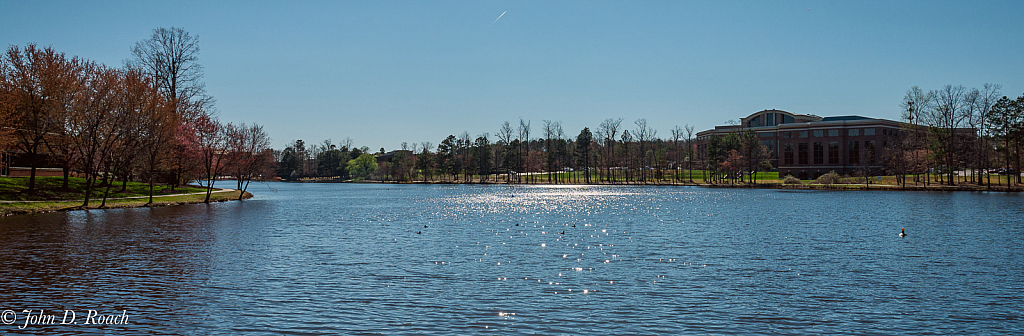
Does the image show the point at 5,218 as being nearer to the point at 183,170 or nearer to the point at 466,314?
the point at 183,170

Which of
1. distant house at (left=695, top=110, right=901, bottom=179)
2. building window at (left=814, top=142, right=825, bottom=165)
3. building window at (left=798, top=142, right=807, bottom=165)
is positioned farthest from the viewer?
building window at (left=798, top=142, right=807, bottom=165)

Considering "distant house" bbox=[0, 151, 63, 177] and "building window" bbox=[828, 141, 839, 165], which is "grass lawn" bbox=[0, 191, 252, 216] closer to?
"distant house" bbox=[0, 151, 63, 177]

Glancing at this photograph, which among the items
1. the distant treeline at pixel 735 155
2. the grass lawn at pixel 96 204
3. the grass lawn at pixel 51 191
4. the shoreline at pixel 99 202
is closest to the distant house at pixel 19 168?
the grass lawn at pixel 51 191

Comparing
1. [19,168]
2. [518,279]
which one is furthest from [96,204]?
[518,279]

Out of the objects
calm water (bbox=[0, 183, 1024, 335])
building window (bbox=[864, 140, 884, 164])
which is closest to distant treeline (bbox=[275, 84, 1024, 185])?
building window (bbox=[864, 140, 884, 164])

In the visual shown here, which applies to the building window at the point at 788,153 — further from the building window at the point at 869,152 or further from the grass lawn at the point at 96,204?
the grass lawn at the point at 96,204

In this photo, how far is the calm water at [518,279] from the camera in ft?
45.5

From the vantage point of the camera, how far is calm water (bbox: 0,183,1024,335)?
45.5 ft

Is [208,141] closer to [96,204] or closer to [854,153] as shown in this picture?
[96,204]

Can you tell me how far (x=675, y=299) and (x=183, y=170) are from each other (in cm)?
6555

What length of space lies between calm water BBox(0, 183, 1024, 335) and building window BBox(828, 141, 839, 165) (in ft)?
381

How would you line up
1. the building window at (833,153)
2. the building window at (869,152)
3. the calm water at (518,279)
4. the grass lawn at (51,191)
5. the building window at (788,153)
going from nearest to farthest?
the calm water at (518,279)
the grass lawn at (51,191)
the building window at (869,152)
the building window at (833,153)
the building window at (788,153)

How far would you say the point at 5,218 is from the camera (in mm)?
38469

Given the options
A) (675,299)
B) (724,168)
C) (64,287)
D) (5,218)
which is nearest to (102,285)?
(64,287)
